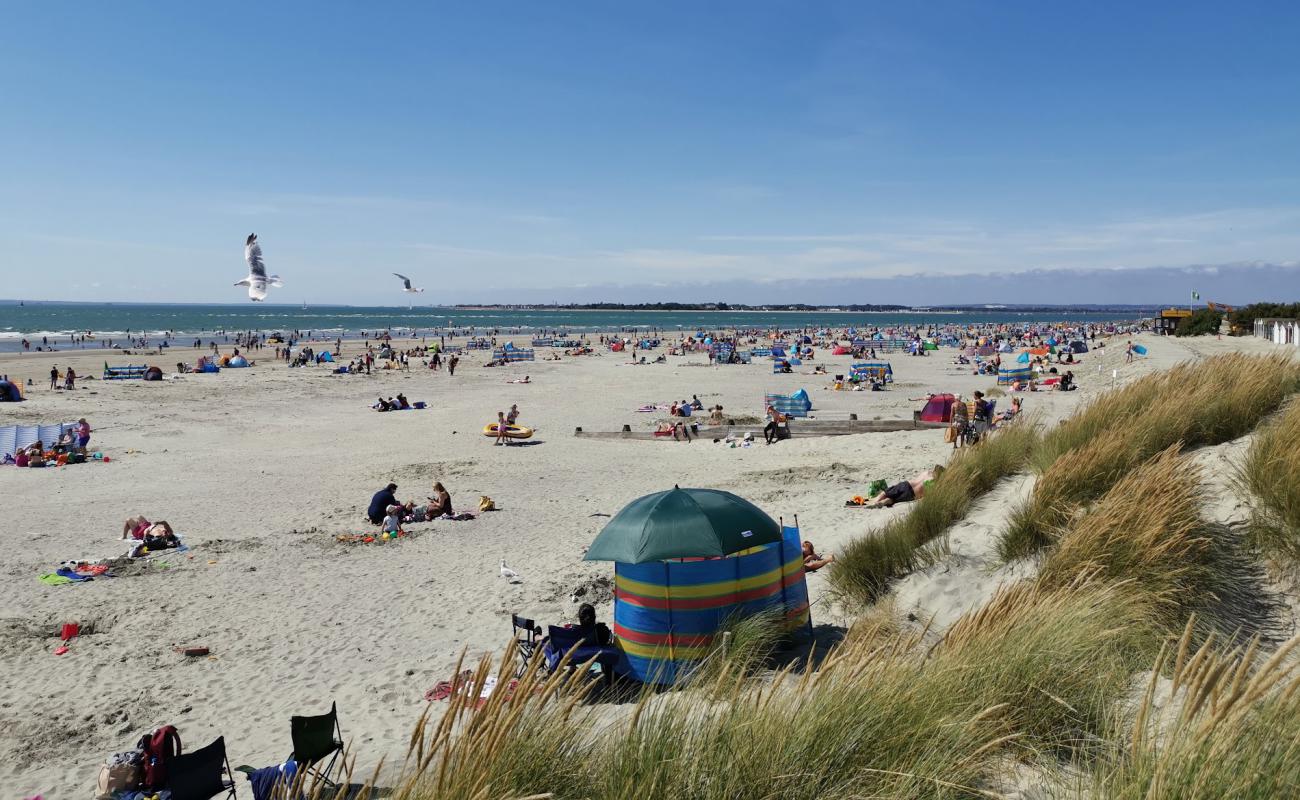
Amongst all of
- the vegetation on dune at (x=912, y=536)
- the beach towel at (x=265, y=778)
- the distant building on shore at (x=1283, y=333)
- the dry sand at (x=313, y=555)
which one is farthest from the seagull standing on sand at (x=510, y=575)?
the distant building on shore at (x=1283, y=333)

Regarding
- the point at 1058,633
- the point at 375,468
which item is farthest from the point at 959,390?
the point at 1058,633

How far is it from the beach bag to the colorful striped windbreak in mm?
3297

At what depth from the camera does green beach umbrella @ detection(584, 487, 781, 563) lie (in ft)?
20.0

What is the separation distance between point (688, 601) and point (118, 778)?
3903 millimetres

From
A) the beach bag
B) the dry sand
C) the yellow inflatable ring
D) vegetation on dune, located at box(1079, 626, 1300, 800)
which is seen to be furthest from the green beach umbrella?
the yellow inflatable ring

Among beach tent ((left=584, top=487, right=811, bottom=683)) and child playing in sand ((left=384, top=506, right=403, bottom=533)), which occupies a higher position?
beach tent ((left=584, top=487, right=811, bottom=683))

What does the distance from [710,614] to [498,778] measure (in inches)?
149

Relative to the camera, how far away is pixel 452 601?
9211mm

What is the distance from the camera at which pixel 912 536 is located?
23.5 feet

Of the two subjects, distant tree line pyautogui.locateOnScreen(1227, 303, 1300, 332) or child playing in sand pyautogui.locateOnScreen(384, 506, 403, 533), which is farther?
distant tree line pyautogui.locateOnScreen(1227, 303, 1300, 332)

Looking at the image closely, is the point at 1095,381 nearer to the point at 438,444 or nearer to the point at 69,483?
the point at 438,444

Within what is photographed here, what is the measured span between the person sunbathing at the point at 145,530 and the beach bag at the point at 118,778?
723cm

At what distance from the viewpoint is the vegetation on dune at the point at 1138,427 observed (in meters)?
6.22

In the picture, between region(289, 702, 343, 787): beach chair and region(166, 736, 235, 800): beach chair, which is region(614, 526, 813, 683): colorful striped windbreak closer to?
region(289, 702, 343, 787): beach chair
